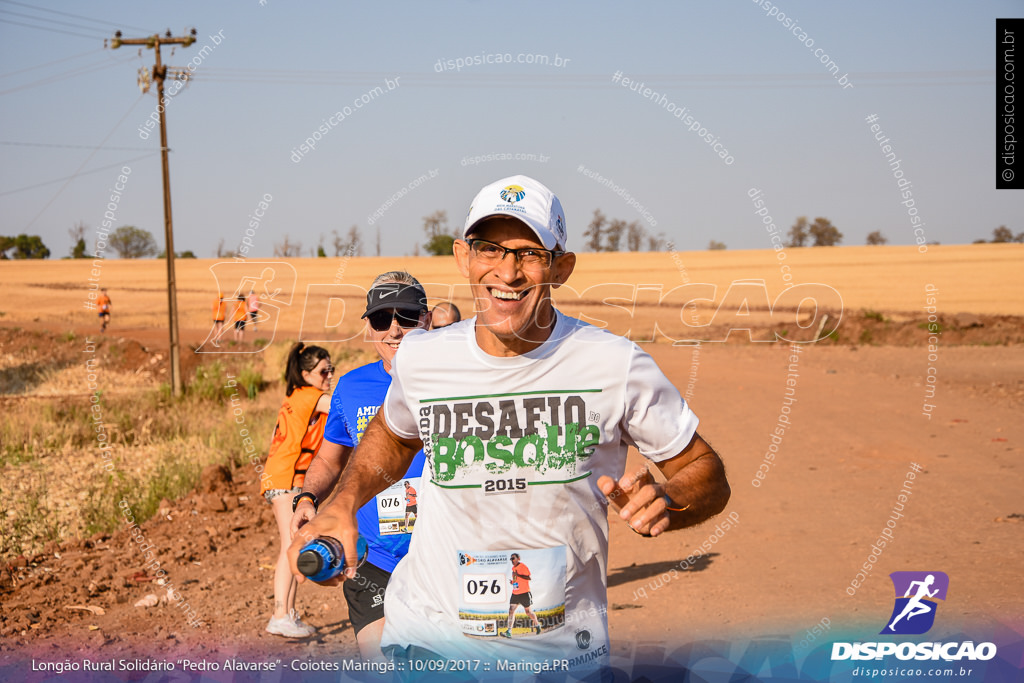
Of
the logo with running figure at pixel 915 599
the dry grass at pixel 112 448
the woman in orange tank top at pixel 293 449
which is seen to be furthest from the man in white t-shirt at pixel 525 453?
the dry grass at pixel 112 448

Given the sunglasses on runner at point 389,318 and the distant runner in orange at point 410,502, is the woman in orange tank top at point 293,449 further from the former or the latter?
the distant runner in orange at point 410,502

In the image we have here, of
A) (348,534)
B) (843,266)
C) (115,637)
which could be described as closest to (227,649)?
(115,637)

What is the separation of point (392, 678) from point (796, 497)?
7937 millimetres

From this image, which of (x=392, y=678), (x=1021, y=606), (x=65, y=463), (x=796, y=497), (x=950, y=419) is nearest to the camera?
(x=392, y=678)

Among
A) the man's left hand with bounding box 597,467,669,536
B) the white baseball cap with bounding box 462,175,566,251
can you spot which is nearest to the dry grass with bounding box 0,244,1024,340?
the white baseball cap with bounding box 462,175,566,251

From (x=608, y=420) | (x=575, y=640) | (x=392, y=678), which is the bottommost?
(x=392, y=678)

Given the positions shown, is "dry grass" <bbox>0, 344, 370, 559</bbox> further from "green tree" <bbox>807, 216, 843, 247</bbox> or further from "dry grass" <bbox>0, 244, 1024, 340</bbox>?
"green tree" <bbox>807, 216, 843, 247</bbox>

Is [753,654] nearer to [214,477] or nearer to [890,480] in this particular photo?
[890,480]

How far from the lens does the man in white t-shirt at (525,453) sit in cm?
273

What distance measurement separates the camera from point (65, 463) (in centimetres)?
1241

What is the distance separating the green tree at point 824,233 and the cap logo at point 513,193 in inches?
3150

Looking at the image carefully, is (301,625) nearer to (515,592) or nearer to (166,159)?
(515,592)

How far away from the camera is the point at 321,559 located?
8.60ft

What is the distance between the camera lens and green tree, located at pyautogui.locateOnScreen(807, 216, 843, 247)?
78.9 m
